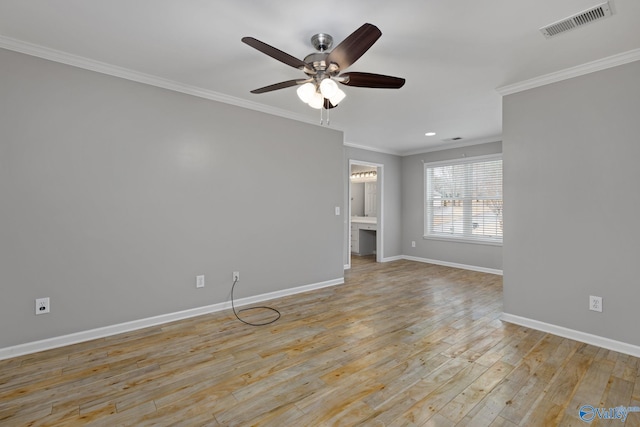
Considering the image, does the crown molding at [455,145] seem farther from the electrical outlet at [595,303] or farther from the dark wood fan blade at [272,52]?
the dark wood fan blade at [272,52]

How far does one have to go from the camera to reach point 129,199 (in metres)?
2.90

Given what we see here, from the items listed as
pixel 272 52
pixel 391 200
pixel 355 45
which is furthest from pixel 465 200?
pixel 272 52

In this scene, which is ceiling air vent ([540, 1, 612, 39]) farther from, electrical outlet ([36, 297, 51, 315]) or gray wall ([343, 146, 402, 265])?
electrical outlet ([36, 297, 51, 315])

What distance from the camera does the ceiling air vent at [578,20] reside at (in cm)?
191

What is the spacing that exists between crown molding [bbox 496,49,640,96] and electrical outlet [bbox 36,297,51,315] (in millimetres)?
4678

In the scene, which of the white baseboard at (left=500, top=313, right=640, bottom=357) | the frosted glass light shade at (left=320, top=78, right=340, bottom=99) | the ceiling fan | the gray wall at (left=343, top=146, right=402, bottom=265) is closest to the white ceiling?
the ceiling fan

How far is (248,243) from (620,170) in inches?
145

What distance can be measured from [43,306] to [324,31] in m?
3.14

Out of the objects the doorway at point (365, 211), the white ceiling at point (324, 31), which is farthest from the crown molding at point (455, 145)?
the white ceiling at point (324, 31)

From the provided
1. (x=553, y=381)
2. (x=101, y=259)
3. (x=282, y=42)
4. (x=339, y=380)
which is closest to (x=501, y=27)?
(x=282, y=42)

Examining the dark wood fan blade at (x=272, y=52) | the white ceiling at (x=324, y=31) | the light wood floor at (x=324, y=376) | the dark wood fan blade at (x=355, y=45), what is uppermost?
the white ceiling at (x=324, y=31)

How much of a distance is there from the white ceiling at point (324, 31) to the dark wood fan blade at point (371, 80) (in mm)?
340

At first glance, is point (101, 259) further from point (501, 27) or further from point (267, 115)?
point (501, 27)

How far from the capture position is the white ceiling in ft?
6.31
